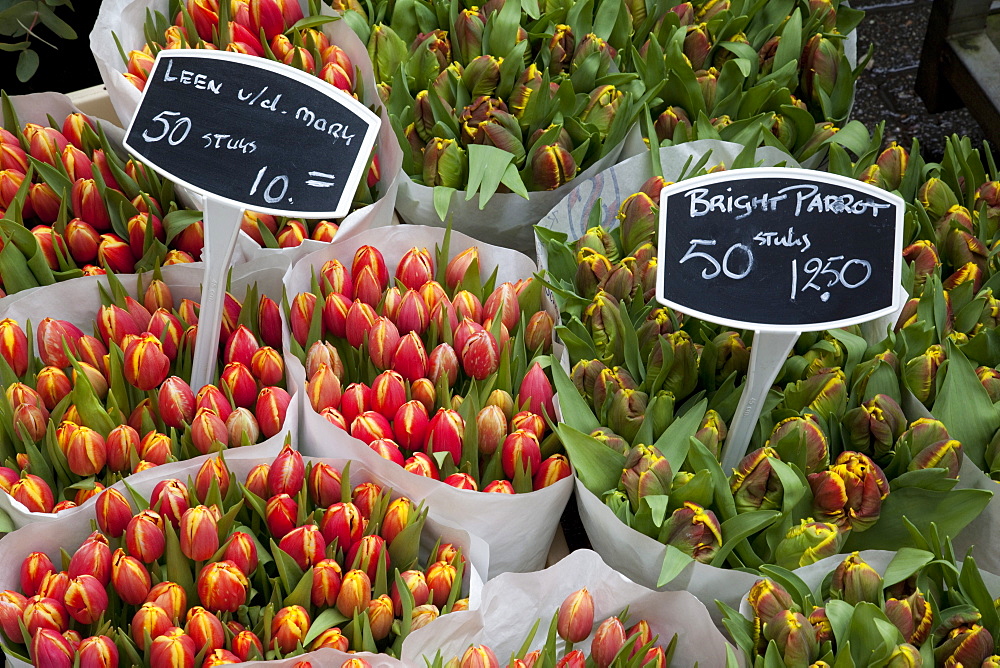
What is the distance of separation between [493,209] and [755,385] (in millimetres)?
527

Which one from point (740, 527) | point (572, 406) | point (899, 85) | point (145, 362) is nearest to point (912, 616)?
point (740, 527)

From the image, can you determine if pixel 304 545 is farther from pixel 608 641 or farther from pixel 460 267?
pixel 460 267

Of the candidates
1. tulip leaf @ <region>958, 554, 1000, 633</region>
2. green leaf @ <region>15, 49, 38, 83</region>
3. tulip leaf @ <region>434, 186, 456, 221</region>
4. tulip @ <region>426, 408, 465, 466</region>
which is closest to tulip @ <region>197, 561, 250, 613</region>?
tulip @ <region>426, 408, 465, 466</region>

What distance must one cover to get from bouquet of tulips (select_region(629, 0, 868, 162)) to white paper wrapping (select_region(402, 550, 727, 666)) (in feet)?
2.14

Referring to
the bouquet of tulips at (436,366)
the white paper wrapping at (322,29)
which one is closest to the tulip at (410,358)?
the bouquet of tulips at (436,366)

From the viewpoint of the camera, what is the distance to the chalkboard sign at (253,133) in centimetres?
102

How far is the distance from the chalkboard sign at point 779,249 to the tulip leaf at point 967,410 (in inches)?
7.8

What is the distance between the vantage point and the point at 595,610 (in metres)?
1.03

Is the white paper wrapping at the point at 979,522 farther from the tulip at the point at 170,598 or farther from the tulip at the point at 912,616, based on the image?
the tulip at the point at 170,598

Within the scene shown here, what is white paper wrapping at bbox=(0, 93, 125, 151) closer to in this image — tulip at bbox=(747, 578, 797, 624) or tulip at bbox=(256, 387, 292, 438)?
tulip at bbox=(256, 387, 292, 438)

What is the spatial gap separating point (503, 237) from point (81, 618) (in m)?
0.79

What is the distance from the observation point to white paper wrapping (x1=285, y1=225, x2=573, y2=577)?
1038 mm

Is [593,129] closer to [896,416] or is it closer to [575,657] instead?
[896,416]

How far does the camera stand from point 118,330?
1179mm
